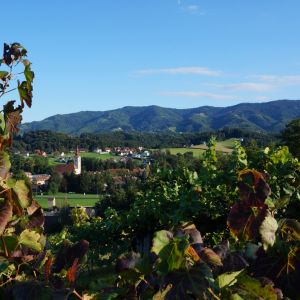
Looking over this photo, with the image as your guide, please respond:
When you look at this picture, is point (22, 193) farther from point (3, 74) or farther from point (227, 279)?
point (227, 279)

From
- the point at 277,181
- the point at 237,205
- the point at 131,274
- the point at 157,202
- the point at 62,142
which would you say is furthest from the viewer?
the point at 62,142

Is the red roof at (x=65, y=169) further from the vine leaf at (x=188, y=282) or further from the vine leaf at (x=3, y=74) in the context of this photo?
the vine leaf at (x=188, y=282)

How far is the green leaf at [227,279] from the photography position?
1.18m

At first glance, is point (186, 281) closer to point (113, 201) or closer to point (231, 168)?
point (231, 168)

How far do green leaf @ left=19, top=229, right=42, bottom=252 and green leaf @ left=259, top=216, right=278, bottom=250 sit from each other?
2.22 feet

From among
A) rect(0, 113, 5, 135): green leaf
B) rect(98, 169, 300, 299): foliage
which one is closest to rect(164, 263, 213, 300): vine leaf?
rect(98, 169, 300, 299): foliage

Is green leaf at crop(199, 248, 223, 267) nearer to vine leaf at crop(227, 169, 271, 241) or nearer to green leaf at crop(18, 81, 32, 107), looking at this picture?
vine leaf at crop(227, 169, 271, 241)

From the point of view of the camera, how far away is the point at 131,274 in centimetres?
121

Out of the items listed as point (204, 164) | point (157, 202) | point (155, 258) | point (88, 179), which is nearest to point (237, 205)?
point (155, 258)

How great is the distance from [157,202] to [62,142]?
110 meters

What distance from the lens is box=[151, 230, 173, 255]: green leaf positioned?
1044 mm

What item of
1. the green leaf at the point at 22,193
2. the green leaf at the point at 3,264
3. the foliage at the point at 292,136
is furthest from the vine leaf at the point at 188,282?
the foliage at the point at 292,136

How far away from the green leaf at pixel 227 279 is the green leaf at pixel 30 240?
1.93ft

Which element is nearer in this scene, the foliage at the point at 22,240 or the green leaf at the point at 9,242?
the foliage at the point at 22,240
